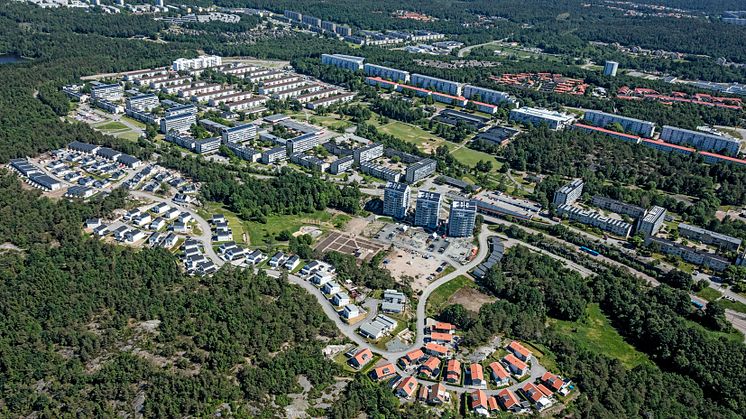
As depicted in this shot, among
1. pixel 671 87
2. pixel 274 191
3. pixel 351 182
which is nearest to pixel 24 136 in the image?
pixel 274 191

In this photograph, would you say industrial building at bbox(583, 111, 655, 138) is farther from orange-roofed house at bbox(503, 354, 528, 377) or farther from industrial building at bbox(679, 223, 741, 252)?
orange-roofed house at bbox(503, 354, 528, 377)

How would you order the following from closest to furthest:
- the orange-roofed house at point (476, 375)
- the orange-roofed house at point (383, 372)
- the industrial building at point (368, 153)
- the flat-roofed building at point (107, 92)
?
the orange-roofed house at point (476, 375) < the orange-roofed house at point (383, 372) < the industrial building at point (368, 153) < the flat-roofed building at point (107, 92)

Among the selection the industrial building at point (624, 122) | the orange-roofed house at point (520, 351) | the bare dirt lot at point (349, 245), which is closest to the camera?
the orange-roofed house at point (520, 351)

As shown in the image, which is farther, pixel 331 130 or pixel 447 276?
pixel 331 130

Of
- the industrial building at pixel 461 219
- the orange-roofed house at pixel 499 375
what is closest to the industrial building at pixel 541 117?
the industrial building at pixel 461 219

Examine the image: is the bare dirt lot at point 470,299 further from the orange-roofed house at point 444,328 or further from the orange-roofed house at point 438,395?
the orange-roofed house at point 438,395

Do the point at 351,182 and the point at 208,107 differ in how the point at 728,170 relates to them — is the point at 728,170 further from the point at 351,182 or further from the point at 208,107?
the point at 208,107

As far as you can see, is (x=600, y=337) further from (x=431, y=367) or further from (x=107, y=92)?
(x=107, y=92)
